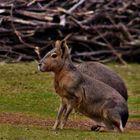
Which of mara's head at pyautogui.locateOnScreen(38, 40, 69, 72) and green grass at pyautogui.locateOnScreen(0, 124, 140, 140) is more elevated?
mara's head at pyautogui.locateOnScreen(38, 40, 69, 72)

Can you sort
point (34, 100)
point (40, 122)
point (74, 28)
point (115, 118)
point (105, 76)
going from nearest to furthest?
point (115, 118)
point (40, 122)
point (105, 76)
point (34, 100)
point (74, 28)

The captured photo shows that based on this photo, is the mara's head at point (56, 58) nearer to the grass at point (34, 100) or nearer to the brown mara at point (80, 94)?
the brown mara at point (80, 94)

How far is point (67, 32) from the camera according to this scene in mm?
21969

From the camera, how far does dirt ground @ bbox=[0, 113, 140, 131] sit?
43.5ft

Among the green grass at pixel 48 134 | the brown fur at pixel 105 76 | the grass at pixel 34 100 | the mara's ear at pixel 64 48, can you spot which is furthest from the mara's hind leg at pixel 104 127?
the brown fur at pixel 105 76

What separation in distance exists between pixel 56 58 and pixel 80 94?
0.71 metres

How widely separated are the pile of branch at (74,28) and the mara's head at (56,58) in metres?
8.29

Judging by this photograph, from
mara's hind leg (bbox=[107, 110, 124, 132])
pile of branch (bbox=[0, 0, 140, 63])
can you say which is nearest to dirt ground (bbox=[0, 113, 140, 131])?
mara's hind leg (bbox=[107, 110, 124, 132])

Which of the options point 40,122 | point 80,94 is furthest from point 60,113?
point 40,122

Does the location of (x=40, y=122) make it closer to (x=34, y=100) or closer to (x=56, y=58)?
(x=56, y=58)

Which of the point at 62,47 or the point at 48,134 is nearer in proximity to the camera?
the point at 48,134

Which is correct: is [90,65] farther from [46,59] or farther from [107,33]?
[107,33]

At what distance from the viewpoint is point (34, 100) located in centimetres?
1620

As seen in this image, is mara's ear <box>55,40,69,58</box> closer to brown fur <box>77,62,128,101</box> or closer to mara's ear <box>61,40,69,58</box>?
mara's ear <box>61,40,69,58</box>
